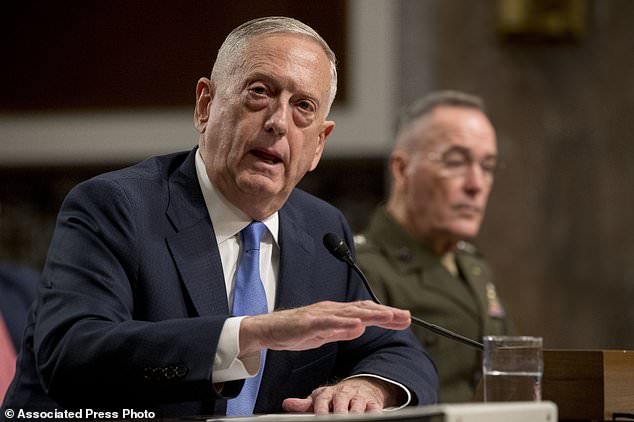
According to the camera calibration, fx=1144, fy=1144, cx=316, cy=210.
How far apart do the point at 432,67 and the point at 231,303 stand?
145 inches

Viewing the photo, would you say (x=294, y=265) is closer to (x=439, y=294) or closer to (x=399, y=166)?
(x=439, y=294)

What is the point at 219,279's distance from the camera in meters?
2.41

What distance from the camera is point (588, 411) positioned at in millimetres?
2230

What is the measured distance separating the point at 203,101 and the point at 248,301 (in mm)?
480

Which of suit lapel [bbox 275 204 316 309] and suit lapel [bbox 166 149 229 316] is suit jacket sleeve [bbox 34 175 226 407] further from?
suit lapel [bbox 275 204 316 309]

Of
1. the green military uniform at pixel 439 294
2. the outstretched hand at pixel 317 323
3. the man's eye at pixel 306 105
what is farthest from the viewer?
the green military uniform at pixel 439 294

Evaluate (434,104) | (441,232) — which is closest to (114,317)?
(441,232)

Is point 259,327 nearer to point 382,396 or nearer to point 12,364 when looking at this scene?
point 382,396

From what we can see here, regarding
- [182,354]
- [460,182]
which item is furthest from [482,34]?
[182,354]

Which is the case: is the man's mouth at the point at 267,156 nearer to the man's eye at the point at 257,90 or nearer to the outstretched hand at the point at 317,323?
the man's eye at the point at 257,90

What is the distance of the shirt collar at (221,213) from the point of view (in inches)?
99.3

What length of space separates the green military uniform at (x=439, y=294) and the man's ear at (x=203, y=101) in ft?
4.76

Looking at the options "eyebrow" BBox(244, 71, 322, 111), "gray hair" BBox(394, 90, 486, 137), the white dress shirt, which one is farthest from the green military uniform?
"eyebrow" BBox(244, 71, 322, 111)

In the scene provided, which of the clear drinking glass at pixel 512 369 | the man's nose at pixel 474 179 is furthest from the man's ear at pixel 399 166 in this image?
the clear drinking glass at pixel 512 369
